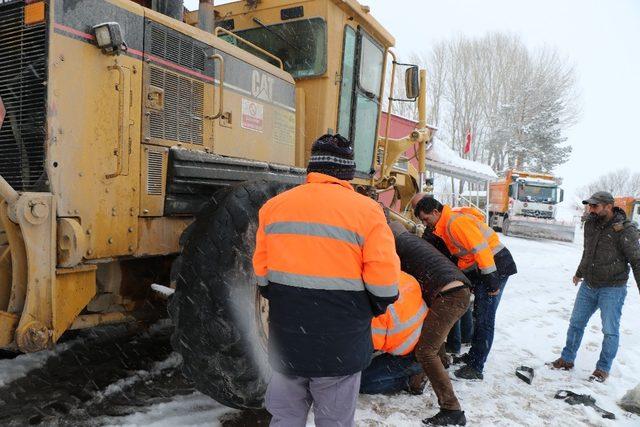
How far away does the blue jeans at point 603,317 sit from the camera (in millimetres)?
4453

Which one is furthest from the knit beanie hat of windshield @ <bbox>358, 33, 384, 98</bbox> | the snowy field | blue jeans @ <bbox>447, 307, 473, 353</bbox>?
blue jeans @ <bbox>447, 307, 473, 353</bbox>

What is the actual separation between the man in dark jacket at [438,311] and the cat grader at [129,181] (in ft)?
3.72

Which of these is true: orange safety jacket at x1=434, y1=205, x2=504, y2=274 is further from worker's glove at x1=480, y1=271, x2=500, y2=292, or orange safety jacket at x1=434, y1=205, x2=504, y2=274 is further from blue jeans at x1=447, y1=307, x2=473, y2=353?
blue jeans at x1=447, y1=307, x2=473, y2=353

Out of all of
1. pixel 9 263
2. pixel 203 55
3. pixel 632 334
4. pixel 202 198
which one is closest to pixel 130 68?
pixel 203 55

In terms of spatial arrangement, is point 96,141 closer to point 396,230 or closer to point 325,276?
point 325,276

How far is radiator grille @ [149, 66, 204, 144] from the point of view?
315 centimetres

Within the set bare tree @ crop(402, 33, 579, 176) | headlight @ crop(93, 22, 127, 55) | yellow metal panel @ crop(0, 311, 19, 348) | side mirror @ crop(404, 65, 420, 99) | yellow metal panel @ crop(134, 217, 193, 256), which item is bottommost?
yellow metal panel @ crop(0, 311, 19, 348)

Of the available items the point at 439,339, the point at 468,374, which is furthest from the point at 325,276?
the point at 468,374

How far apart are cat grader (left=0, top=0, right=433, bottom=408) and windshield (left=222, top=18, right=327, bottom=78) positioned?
0.87m

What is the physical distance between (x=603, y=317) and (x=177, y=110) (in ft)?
13.2

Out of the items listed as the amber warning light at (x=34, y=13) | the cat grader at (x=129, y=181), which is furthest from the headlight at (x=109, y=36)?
the amber warning light at (x=34, y=13)

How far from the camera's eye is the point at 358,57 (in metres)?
4.90

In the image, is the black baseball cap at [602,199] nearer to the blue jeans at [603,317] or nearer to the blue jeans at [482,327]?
the blue jeans at [603,317]

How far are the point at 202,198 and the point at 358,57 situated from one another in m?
2.38
